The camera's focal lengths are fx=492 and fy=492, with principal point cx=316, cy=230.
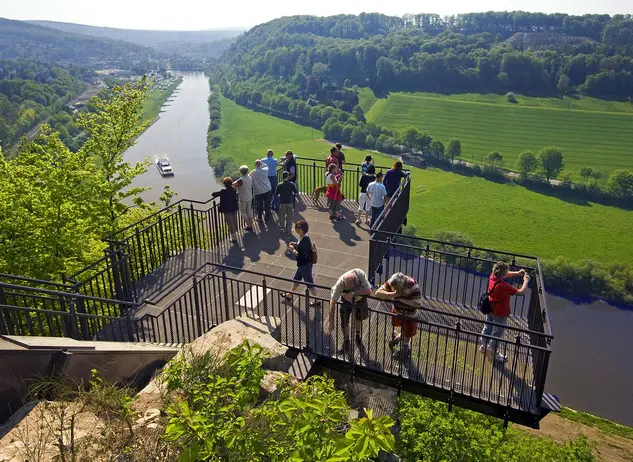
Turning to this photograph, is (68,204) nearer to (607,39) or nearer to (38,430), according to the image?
(38,430)

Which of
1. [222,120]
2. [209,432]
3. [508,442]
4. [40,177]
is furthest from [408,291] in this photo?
[222,120]

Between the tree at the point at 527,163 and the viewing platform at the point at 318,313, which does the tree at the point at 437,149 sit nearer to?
the tree at the point at 527,163

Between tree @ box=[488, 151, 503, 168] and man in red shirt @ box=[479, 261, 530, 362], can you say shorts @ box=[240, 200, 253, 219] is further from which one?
tree @ box=[488, 151, 503, 168]

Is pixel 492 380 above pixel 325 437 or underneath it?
underneath

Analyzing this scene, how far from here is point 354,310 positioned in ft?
23.2

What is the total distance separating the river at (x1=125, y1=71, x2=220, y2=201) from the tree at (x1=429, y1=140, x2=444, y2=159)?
1857 inches

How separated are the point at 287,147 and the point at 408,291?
104 meters

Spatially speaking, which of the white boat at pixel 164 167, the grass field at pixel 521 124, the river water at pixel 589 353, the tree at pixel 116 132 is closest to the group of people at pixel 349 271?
the tree at pixel 116 132

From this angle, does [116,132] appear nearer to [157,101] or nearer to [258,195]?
[258,195]

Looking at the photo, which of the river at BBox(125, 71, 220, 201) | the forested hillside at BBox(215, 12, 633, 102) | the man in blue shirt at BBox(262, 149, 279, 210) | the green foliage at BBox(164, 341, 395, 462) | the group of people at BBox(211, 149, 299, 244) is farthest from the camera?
the forested hillside at BBox(215, 12, 633, 102)

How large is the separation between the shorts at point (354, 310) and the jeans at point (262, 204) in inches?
243

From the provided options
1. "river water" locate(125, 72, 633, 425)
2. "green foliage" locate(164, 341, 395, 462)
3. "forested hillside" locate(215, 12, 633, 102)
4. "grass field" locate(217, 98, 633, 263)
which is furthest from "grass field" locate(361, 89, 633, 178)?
"green foliage" locate(164, 341, 395, 462)

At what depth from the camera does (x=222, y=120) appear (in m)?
129

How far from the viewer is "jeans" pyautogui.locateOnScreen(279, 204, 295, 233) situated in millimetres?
11844
